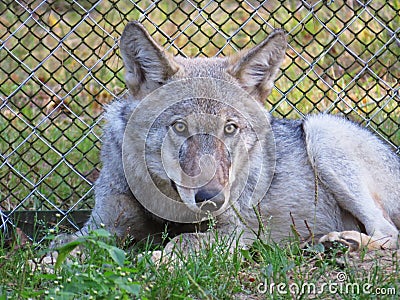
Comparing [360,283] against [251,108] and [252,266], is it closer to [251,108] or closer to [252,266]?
[252,266]

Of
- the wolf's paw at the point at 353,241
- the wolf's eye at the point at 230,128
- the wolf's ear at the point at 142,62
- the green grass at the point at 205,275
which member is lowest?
the green grass at the point at 205,275

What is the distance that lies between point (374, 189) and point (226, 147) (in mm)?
1414

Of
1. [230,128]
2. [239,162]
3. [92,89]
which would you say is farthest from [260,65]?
[92,89]

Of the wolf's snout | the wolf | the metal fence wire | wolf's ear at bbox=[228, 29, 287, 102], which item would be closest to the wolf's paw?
the wolf

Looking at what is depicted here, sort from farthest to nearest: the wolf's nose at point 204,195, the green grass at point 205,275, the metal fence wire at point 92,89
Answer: the metal fence wire at point 92,89 < the wolf's nose at point 204,195 < the green grass at point 205,275

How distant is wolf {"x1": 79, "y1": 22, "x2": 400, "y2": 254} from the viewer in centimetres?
449

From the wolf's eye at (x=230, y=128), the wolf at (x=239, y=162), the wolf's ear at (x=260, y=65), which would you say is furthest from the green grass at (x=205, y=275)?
the wolf's ear at (x=260, y=65)

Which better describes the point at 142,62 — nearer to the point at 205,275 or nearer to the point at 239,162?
the point at 239,162

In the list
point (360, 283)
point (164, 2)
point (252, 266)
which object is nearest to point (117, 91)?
point (164, 2)

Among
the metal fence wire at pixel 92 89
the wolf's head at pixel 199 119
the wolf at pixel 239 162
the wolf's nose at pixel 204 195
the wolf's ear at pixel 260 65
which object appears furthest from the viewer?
the metal fence wire at pixel 92 89

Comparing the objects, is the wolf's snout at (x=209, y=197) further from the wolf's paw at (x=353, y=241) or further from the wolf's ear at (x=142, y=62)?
the wolf's ear at (x=142, y=62)

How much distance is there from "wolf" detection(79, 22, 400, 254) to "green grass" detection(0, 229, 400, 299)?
10.1 inches

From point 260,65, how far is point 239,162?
0.66 metres

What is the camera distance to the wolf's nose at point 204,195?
13.6 ft
